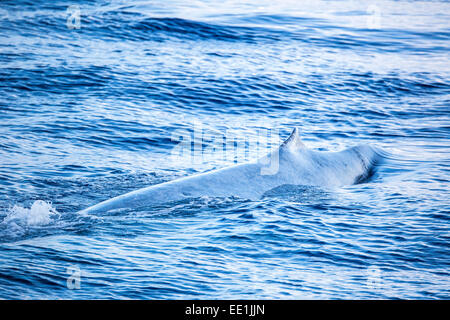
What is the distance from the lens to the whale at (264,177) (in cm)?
1221

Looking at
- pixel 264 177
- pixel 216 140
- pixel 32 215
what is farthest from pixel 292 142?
pixel 32 215

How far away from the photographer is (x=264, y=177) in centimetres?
1346

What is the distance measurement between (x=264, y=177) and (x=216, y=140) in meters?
5.06

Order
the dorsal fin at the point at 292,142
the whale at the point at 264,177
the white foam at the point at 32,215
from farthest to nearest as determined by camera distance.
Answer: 1. the dorsal fin at the point at 292,142
2. the whale at the point at 264,177
3. the white foam at the point at 32,215

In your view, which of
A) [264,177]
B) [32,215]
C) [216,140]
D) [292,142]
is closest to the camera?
[32,215]

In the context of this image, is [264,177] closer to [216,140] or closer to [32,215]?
[32,215]

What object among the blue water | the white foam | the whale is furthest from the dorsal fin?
the white foam

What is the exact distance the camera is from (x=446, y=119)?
2144 cm

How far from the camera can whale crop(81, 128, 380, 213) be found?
12211 millimetres

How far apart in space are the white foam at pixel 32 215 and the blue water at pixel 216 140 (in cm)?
4

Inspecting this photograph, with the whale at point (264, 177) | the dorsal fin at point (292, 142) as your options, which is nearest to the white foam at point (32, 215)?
the whale at point (264, 177)

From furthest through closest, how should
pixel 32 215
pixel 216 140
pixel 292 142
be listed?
pixel 216 140
pixel 292 142
pixel 32 215

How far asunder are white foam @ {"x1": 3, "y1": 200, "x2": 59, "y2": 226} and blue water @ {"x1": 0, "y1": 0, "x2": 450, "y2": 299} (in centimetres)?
4

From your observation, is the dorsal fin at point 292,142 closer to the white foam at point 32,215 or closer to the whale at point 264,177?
the whale at point 264,177
